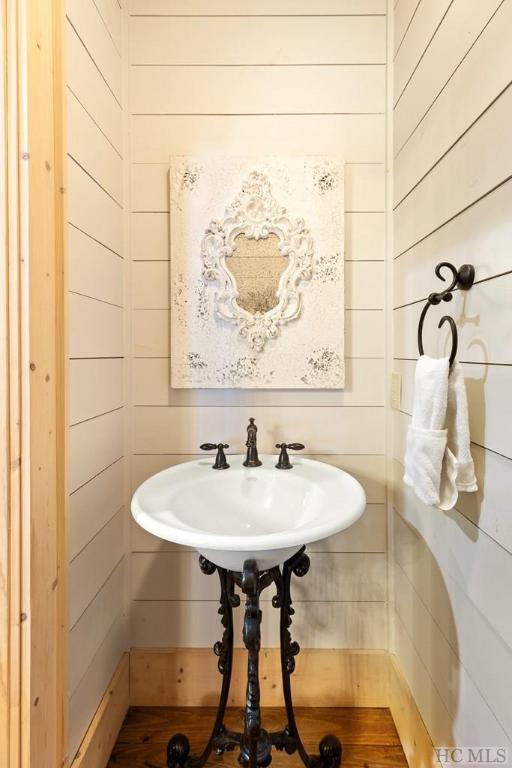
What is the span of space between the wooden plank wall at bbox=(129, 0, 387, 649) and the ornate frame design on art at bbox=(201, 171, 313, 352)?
158mm

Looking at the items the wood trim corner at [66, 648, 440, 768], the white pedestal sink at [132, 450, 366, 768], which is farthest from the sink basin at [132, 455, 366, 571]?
the wood trim corner at [66, 648, 440, 768]

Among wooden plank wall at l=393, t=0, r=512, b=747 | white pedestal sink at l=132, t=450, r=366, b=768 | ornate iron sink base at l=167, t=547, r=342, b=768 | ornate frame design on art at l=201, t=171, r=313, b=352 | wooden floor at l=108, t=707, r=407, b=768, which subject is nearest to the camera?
wooden plank wall at l=393, t=0, r=512, b=747

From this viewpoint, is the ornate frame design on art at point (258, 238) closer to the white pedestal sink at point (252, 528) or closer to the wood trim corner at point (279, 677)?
the white pedestal sink at point (252, 528)

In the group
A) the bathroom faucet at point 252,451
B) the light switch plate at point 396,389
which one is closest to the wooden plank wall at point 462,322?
the light switch plate at point 396,389

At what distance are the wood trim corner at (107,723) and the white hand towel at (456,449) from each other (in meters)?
1.12

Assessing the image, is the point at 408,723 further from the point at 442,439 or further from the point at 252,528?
the point at 442,439

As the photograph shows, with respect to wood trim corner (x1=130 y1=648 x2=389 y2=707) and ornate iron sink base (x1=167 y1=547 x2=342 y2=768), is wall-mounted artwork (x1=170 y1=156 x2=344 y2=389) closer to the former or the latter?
ornate iron sink base (x1=167 y1=547 x2=342 y2=768)

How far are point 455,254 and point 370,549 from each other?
986mm

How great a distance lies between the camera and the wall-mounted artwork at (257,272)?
1.28 m

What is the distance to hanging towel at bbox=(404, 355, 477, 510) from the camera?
31.1 inches

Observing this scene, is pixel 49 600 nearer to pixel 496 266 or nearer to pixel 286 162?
pixel 496 266

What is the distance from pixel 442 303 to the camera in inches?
38.2

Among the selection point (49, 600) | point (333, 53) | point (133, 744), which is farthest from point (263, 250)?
point (133, 744)

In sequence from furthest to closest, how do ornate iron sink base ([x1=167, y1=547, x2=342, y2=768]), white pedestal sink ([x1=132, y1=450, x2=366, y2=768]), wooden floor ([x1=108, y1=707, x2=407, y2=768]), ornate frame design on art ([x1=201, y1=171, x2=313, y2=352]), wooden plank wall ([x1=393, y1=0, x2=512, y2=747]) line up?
ornate frame design on art ([x1=201, y1=171, x2=313, y2=352])
wooden floor ([x1=108, y1=707, x2=407, y2=768])
ornate iron sink base ([x1=167, y1=547, x2=342, y2=768])
white pedestal sink ([x1=132, y1=450, x2=366, y2=768])
wooden plank wall ([x1=393, y1=0, x2=512, y2=747])
